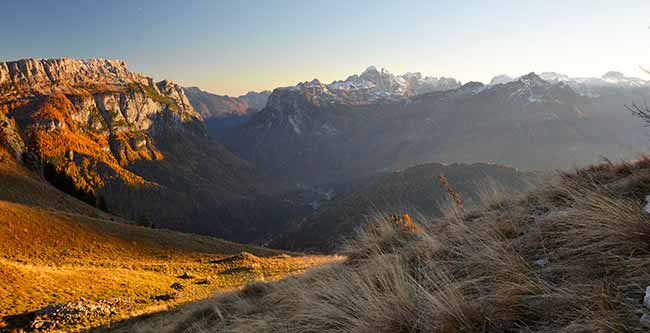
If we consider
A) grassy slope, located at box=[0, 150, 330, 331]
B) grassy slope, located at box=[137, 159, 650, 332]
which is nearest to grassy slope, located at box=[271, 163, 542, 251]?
grassy slope, located at box=[0, 150, 330, 331]

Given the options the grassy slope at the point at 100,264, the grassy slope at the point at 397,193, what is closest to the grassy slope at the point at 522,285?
the grassy slope at the point at 100,264

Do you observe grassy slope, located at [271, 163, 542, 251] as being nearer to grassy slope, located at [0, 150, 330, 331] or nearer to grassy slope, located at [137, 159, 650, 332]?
grassy slope, located at [0, 150, 330, 331]

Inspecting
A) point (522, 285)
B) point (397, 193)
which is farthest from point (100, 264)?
point (397, 193)

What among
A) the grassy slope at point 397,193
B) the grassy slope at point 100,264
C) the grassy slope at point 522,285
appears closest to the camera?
the grassy slope at point 522,285

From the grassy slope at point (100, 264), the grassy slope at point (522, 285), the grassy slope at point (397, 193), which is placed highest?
the grassy slope at point (522, 285)

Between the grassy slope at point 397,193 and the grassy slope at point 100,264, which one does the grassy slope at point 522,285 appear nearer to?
the grassy slope at point 100,264

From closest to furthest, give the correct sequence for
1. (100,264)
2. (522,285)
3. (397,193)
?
(522,285) → (100,264) → (397,193)

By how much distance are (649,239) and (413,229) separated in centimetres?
391

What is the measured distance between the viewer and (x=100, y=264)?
86.5ft

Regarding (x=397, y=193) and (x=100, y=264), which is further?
(x=397, y=193)

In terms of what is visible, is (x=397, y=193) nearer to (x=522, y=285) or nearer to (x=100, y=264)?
(x=100, y=264)

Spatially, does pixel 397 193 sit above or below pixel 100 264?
below

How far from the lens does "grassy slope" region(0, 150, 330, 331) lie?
17.3m

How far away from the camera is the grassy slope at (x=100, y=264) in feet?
56.7
